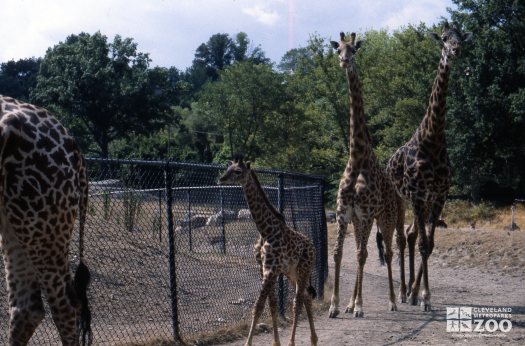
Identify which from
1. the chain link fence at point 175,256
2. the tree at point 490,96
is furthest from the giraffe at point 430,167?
the tree at point 490,96

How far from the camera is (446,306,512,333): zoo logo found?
9.49 metres

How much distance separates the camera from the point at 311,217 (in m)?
11.9

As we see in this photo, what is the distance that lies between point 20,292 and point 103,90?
37.8m

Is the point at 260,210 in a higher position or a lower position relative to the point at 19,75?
lower

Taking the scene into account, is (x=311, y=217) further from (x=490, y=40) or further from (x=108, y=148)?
(x=108, y=148)

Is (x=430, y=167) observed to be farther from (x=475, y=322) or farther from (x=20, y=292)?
(x=20, y=292)

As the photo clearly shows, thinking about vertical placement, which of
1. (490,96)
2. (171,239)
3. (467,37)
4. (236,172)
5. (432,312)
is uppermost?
(490,96)

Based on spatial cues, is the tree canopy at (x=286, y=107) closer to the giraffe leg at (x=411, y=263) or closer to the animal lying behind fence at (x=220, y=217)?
the giraffe leg at (x=411, y=263)

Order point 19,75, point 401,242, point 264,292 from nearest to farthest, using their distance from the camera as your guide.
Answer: point 264,292, point 401,242, point 19,75

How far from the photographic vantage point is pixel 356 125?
11398mm

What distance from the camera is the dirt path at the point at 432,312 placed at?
8.95 m

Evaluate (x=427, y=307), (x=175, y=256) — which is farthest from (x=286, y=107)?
(x=175, y=256)

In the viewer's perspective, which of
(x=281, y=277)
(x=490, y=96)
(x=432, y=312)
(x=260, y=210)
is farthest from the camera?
(x=490, y=96)

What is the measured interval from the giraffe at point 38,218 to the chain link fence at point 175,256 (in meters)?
2.49
